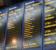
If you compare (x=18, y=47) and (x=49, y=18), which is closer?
(x=49, y=18)

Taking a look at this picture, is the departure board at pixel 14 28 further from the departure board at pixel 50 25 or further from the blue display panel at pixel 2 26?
the departure board at pixel 50 25

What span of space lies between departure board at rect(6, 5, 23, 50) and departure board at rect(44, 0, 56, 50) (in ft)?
4.51

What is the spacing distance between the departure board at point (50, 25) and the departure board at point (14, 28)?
1375 mm

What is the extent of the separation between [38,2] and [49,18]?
0.95 meters

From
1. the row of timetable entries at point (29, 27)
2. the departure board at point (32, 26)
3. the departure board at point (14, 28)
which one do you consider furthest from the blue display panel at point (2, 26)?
the departure board at point (32, 26)

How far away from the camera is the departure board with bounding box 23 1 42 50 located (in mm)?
6267

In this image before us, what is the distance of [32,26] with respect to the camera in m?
6.62

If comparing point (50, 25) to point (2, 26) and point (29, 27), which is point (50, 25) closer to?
point (29, 27)

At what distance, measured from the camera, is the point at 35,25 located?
21.3 feet

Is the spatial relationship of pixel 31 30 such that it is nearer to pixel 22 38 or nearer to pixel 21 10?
pixel 22 38

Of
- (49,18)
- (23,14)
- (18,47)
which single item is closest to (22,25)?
(23,14)

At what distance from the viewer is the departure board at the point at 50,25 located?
18.8 ft

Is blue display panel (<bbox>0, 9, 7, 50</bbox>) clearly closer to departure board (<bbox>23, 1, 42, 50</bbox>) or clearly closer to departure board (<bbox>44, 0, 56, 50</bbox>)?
departure board (<bbox>23, 1, 42, 50</bbox>)

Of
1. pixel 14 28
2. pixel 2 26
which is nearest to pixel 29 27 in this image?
pixel 14 28
